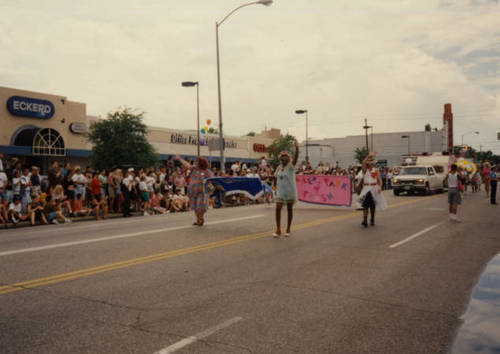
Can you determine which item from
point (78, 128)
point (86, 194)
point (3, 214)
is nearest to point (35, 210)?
point (3, 214)

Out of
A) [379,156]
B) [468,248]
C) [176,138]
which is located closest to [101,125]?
[176,138]

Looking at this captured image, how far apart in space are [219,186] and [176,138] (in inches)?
1160

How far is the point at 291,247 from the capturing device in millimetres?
8789

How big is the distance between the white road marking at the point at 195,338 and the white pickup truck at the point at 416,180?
25.0 m

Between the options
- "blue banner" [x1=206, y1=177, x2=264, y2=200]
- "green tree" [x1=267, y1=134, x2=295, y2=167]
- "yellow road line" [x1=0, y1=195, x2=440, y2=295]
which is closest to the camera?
"yellow road line" [x1=0, y1=195, x2=440, y2=295]

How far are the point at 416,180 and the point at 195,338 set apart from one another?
25653 mm

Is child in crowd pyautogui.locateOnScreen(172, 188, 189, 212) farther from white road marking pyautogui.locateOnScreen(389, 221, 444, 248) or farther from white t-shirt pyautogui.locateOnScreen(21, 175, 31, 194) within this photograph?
white road marking pyautogui.locateOnScreen(389, 221, 444, 248)

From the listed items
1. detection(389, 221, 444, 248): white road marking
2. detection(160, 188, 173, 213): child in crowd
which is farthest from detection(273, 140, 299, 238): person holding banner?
detection(160, 188, 173, 213): child in crowd

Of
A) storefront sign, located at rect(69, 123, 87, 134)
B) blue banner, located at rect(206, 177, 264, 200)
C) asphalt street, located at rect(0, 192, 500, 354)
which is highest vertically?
storefront sign, located at rect(69, 123, 87, 134)

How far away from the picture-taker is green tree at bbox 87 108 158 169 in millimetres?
33688

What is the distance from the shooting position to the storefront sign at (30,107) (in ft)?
98.4

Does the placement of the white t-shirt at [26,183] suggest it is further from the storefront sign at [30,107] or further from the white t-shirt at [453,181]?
the storefront sign at [30,107]

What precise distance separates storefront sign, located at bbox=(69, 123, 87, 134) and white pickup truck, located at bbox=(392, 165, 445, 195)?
77.7ft

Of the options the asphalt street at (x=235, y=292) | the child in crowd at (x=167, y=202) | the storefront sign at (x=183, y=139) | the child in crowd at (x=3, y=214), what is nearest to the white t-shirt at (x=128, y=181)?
the child in crowd at (x=167, y=202)
